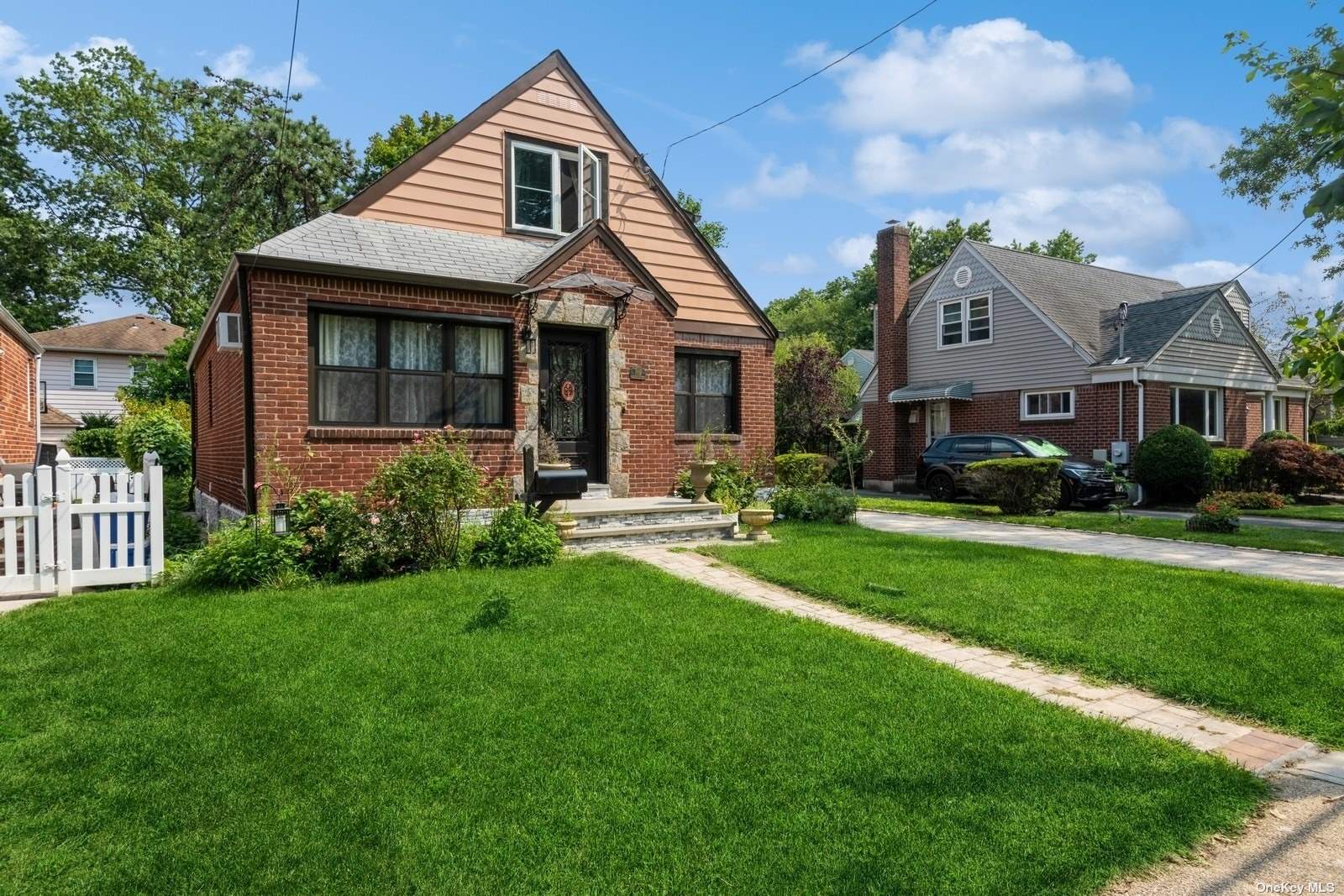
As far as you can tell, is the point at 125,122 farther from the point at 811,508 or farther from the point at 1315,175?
the point at 1315,175

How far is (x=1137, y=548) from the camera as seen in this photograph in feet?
32.8

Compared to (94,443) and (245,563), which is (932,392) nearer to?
(245,563)

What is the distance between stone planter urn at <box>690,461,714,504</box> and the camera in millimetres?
11609

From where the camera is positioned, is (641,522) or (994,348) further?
(994,348)

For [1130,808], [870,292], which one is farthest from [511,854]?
[870,292]

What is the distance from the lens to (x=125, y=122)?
3259cm

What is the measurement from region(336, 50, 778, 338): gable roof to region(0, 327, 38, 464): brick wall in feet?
39.0

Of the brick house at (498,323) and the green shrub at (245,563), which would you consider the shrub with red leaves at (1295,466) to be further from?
the green shrub at (245,563)

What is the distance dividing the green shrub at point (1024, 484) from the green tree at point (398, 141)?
22.4 m

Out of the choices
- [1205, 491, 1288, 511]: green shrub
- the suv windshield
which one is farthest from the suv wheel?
[1205, 491, 1288, 511]: green shrub

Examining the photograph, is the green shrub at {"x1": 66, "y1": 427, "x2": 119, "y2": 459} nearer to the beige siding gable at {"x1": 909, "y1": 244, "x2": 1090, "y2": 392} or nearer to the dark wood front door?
the dark wood front door

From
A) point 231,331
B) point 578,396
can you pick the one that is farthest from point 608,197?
point 231,331

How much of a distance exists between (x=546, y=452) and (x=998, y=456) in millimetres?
11031

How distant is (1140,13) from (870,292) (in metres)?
39.0
